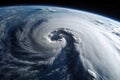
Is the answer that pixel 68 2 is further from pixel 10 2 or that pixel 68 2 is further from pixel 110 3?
pixel 10 2

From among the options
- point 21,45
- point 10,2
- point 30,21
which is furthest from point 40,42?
point 10,2

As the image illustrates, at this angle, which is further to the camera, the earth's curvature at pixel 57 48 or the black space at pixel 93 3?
the black space at pixel 93 3

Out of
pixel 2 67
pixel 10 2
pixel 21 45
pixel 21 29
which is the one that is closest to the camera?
pixel 2 67

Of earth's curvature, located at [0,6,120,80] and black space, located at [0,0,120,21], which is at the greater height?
black space, located at [0,0,120,21]

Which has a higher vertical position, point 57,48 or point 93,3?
point 93,3

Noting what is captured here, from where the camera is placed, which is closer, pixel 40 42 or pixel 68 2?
pixel 40 42

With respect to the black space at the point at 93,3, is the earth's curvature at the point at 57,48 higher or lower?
lower

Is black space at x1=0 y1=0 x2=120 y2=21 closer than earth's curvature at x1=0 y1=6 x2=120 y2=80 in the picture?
No

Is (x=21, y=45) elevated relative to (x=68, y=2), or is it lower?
lower
